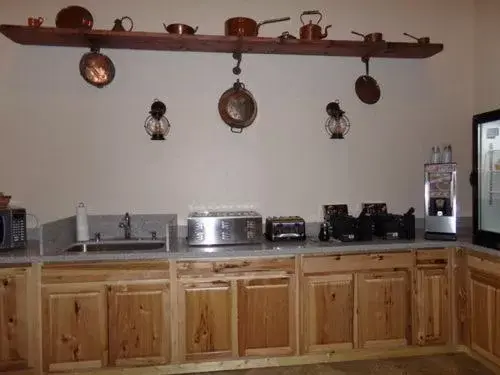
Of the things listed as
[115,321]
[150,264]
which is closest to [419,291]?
[150,264]

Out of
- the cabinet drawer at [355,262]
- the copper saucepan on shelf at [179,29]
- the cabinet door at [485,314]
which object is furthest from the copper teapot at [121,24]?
the cabinet door at [485,314]

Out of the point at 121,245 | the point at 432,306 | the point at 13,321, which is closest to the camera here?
the point at 13,321

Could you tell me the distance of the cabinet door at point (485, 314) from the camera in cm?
246

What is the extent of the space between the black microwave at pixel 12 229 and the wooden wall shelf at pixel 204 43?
1168mm

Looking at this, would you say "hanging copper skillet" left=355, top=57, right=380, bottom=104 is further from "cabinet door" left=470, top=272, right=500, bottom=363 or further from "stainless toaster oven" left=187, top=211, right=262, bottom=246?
"cabinet door" left=470, top=272, right=500, bottom=363

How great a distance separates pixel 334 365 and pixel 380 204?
129 centimetres

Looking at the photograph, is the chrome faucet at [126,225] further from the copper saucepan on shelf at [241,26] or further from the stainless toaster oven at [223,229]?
the copper saucepan on shelf at [241,26]

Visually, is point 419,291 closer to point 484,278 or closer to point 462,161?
point 484,278

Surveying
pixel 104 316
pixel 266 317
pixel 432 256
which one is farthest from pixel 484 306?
pixel 104 316

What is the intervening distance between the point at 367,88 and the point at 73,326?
268cm

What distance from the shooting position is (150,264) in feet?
8.27

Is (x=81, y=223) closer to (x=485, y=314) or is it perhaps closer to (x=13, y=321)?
(x=13, y=321)

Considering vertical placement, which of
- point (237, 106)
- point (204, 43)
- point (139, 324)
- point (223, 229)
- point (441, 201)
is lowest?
point (139, 324)

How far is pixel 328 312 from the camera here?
2.69 m
